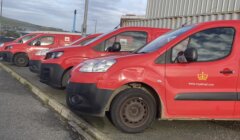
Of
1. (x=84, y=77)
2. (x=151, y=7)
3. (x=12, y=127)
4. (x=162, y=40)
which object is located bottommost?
(x=12, y=127)

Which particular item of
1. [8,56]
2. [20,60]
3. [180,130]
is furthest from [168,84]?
[8,56]

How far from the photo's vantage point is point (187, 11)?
44.3ft

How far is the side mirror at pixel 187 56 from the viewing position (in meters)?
4.91

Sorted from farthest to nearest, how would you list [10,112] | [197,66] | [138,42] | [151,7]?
[151,7], [138,42], [10,112], [197,66]

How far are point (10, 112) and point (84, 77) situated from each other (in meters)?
1.91

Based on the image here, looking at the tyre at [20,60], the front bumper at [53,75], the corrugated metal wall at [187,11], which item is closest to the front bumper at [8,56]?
the tyre at [20,60]

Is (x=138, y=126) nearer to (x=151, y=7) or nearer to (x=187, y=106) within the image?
(x=187, y=106)

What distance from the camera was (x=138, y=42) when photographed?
26.9ft

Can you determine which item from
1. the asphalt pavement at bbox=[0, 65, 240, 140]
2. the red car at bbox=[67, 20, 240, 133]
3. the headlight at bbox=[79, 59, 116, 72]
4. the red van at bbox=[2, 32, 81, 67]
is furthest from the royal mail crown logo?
the red van at bbox=[2, 32, 81, 67]

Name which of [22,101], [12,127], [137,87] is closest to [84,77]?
[137,87]

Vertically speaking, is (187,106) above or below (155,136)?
above

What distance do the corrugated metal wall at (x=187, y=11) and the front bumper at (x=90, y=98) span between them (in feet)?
20.3

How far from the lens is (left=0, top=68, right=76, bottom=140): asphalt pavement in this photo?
5004mm

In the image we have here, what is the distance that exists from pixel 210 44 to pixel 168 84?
34.2 inches
